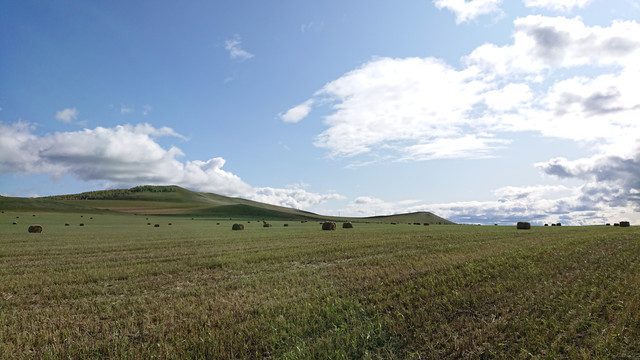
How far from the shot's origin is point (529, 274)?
36.8 feet

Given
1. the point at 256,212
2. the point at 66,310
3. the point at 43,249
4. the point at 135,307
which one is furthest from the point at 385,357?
the point at 256,212

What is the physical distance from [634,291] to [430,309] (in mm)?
5393

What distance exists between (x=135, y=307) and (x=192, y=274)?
4457mm

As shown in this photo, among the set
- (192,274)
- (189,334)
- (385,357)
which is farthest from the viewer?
(192,274)

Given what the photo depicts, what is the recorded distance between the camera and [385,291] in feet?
33.5

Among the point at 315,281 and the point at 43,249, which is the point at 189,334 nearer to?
the point at 315,281

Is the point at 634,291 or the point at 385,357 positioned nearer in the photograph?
the point at 385,357

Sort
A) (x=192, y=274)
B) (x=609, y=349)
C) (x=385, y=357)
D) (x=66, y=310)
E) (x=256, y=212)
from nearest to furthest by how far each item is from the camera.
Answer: (x=609, y=349)
(x=385, y=357)
(x=66, y=310)
(x=192, y=274)
(x=256, y=212)

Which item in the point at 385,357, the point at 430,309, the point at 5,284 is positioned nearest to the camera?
the point at 385,357

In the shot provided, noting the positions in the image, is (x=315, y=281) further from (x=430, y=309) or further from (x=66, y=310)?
(x=66, y=310)

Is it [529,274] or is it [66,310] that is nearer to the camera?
[66,310]

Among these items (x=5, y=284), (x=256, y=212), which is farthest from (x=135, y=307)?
(x=256, y=212)

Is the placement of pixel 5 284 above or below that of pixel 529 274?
below

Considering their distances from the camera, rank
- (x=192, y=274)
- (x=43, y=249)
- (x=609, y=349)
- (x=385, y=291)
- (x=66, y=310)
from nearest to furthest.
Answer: (x=609, y=349), (x=66, y=310), (x=385, y=291), (x=192, y=274), (x=43, y=249)
